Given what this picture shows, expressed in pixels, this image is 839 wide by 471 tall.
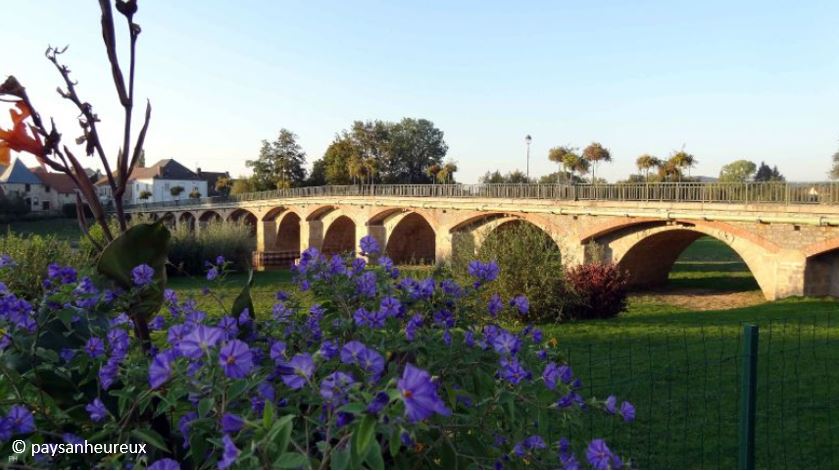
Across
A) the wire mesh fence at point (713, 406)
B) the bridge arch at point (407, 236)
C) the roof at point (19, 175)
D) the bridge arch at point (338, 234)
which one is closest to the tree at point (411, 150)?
the bridge arch at point (338, 234)

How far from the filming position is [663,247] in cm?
2483

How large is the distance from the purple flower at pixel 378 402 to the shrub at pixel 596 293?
48.3 ft

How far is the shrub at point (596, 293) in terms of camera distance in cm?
1595

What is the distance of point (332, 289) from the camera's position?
250 cm

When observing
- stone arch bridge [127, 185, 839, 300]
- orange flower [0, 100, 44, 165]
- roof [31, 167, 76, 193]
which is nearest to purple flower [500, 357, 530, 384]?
orange flower [0, 100, 44, 165]

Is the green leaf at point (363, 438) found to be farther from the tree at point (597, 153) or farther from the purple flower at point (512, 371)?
the tree at point (597, 153)

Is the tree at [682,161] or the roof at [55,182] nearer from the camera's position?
the tree at [682,161]

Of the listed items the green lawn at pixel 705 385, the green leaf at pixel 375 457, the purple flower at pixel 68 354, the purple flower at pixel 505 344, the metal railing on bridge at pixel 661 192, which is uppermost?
the metal railing on bridge at pixel 661 192

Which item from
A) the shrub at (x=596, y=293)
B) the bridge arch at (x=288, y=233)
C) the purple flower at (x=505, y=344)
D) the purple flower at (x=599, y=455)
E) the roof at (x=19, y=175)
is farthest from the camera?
the roof at (x=19, y=175)

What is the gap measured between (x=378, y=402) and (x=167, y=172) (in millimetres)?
103428

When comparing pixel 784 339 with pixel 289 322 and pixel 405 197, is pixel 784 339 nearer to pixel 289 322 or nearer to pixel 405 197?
pixel 289 322

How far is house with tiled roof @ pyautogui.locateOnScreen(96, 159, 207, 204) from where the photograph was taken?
96.1 m

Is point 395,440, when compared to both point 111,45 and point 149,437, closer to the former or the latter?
point 149,437

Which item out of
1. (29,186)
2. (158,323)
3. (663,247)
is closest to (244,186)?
(29,186)
